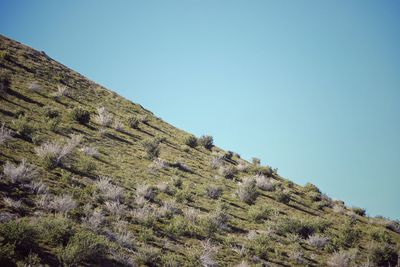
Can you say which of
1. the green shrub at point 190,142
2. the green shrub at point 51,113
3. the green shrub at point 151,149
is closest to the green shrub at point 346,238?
the green shrub at point 151,149

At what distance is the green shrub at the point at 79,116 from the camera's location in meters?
16.8

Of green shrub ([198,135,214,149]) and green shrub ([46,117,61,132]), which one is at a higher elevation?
green shrub ([198,135,214,149])

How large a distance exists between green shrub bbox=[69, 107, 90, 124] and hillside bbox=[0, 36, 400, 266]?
0.06 m

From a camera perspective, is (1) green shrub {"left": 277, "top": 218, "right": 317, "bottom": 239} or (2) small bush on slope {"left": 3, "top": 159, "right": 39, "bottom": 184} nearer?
(2) small bush on slope {"left": 3, "top": 159, "right": 39, "bottom": 184}

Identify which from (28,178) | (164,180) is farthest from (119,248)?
(164,180)

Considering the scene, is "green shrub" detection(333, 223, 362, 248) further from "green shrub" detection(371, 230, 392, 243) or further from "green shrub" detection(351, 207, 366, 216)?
"green shrub" detection(351, 207, 366, 216)

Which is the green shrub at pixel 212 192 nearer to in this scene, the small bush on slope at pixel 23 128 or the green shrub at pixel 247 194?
the green shrub at pixel 247 194

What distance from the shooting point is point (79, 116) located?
16.8 m

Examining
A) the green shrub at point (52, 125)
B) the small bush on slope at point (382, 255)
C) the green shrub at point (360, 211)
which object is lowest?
the small bush on slope at point (382, 255)

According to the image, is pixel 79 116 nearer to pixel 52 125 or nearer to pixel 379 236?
pixel 52 125

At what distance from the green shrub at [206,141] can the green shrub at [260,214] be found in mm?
12366

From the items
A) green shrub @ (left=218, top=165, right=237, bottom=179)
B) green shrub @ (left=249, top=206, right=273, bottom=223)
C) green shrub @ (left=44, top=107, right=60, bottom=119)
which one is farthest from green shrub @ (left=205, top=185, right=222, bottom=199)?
green shrub @ (left=44, top=107, right=60, bottom=119)

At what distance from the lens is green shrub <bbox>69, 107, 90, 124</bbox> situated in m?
16.8

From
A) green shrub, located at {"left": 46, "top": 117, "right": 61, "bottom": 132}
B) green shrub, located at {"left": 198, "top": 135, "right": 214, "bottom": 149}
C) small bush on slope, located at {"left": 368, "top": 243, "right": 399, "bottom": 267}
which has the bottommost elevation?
small bush on slope, located at {"left": 368, "top": 243, "right": 399, "bottom": 267}
